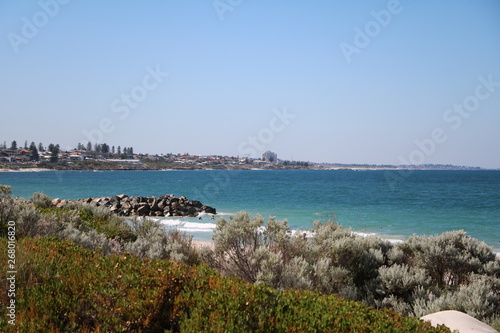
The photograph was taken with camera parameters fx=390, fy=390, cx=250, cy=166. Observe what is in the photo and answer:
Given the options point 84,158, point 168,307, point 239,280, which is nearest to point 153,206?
point 239,280

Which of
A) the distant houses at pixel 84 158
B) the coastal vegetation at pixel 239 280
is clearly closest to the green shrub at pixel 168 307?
the coastal vegetation at pixel 239 280

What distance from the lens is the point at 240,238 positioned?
827 cm

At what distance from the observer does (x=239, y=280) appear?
4.38 m

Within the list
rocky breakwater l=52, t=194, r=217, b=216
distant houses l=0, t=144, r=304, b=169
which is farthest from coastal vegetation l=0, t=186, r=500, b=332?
distant houses l=0, t=144, r=304, b=169

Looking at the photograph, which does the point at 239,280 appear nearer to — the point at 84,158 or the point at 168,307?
the point at 168,307

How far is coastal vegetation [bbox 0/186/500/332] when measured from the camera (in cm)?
348

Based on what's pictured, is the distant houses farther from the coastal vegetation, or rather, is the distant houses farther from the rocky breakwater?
the coastal vegetation

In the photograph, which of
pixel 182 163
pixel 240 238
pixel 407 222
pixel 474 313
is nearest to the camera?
pixel 474 313

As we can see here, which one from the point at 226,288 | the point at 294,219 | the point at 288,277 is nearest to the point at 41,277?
the point at 226,288

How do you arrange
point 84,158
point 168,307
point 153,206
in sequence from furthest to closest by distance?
point 84,158
point 153,206
point 168,307

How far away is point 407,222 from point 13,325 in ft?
93.2

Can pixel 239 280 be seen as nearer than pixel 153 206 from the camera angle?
Yes

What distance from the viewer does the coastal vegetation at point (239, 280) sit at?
3.48 meters

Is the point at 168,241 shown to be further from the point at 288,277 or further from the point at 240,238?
the point at 288,277
